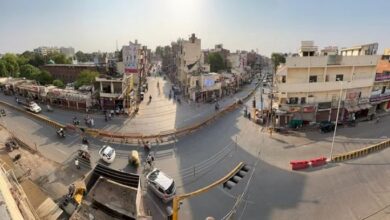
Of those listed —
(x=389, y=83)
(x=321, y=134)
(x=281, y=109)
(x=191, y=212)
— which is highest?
(x=389, y=83)

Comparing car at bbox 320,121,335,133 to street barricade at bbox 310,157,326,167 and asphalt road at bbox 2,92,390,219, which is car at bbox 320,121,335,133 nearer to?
asphalt road at bbox 2,92,390,219

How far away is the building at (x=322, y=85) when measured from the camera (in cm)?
3053

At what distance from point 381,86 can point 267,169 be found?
27.2 meters

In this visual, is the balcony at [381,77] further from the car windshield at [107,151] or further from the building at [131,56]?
the building at [131,56]

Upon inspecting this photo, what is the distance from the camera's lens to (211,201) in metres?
17.1

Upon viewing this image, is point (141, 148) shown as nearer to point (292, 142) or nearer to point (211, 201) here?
point (211, 201)

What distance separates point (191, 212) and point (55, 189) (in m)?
11.4

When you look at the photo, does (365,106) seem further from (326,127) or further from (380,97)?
(326,127)

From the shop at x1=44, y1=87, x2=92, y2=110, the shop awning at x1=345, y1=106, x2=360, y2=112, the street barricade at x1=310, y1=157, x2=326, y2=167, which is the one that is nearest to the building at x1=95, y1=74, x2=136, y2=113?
the shop at x1=44, y1=87, x2=92, y2=110

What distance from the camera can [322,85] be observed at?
3098 cm

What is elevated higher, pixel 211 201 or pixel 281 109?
pixel 281 109

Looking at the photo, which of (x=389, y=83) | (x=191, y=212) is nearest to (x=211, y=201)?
(x=191, y=212)

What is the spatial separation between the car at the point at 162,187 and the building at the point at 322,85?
66.9ft

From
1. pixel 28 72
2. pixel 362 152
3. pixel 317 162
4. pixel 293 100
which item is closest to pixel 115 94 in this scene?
pixel 293 100
